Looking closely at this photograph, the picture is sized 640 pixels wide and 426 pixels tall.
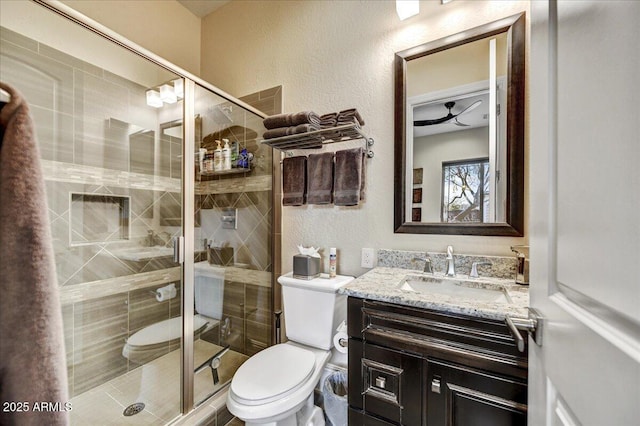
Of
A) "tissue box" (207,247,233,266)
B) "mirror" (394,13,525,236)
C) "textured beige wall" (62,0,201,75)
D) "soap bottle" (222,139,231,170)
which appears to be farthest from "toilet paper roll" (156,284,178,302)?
"textured beige wall" (62,0,201,75)

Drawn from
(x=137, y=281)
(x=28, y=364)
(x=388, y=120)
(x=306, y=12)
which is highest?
(x=306, y=12)

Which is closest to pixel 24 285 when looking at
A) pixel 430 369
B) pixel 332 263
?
pixel 430 369

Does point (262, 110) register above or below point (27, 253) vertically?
above

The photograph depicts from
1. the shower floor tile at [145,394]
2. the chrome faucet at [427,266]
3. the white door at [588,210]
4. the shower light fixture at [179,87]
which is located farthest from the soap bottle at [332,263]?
the shower light fixture at [179,87]

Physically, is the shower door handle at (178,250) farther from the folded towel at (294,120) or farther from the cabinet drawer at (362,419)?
the cabinet drawer at (362,419)

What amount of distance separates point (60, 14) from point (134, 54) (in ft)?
0.90

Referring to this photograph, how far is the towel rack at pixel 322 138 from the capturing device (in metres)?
1.45

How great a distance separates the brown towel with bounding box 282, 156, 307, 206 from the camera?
66.7 inches

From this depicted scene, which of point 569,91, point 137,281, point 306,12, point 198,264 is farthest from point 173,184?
point 569,91

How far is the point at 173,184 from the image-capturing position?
4.99 feet

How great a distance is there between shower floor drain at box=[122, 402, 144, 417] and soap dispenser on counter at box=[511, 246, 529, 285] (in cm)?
206

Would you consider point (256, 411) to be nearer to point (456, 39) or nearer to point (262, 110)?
point (262, 110)

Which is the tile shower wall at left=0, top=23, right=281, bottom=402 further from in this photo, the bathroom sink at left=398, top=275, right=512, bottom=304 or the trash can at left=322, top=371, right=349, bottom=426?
the bathroom sink at left=398, top=275, right=512, bottom=304

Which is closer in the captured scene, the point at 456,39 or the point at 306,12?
the point at 456,39
